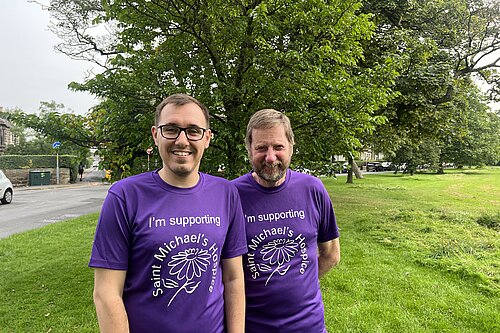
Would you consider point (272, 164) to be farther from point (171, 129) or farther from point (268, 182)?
point (171, 129)

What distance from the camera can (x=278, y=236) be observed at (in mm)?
1975

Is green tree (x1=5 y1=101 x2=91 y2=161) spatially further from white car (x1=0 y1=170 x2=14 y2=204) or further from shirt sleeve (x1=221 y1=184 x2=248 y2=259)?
white car (x1=0 y1=170 x2=14 y2=204)

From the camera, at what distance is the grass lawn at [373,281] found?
4477 mm

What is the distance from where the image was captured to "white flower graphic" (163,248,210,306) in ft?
5.24

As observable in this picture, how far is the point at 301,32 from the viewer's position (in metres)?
5.37

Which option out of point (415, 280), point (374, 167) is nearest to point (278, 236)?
point (415, 280)

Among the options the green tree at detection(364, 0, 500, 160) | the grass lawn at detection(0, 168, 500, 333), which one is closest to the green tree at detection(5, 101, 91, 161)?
the grass lawn at detection(0, 168, 500, 333)

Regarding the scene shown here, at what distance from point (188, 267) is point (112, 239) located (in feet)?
1.10

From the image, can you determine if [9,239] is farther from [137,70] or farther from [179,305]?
[179,305]

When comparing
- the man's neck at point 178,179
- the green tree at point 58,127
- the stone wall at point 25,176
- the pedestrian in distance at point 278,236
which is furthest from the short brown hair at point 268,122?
the stone wall at point 25,176

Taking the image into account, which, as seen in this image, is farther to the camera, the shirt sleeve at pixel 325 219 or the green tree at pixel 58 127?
the green tree at pixel 58 127

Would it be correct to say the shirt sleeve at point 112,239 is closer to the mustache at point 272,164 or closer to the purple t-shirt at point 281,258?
the purple t-shirt at point 281,258

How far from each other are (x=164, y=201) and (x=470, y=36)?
14.4m

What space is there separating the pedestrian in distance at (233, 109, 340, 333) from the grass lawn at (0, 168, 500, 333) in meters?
2.62
